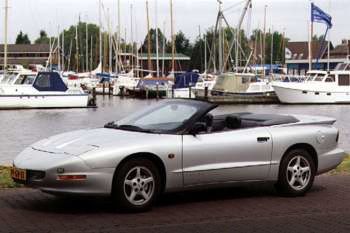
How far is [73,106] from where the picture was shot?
54719mm

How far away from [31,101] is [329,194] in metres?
44.5

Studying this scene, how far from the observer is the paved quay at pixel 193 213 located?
7492 millimetres

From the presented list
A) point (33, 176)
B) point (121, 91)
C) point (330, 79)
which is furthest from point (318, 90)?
point (33, 176)

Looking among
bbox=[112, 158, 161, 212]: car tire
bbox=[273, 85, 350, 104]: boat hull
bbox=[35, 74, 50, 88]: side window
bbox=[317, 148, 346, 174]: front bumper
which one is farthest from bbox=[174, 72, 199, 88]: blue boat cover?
bbox=[112, 158, 161, 212]: car tire

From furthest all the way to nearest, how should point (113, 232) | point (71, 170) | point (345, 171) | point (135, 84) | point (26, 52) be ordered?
1. point (26, 52)
2. point (135, 84)
3. point (345, 171)
4. point (71, 170)
5. point (113, 232)

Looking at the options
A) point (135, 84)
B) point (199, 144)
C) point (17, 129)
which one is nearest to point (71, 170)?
point (199, 144)

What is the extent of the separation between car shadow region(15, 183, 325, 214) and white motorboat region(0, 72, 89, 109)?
144ft

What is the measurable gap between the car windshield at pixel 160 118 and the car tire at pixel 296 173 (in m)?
1.45

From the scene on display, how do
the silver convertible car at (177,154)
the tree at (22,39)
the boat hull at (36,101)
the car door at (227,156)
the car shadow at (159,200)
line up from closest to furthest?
the silver convertible car at (177,154)
the car shadow at (159,200)
the car door at (227,156)
the boat hull at (36,101)
the tree at (22,39)

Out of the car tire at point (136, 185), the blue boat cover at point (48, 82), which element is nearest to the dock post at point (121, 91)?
the blue boat cover at point (48, 82)

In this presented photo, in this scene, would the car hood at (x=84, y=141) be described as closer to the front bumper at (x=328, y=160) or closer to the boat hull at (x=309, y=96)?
the front bumper at (x=328, y=160)

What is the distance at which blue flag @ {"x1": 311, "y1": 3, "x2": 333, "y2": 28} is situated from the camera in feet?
213

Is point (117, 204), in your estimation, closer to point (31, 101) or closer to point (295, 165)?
point (295, 165)

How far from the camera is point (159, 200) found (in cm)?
915
